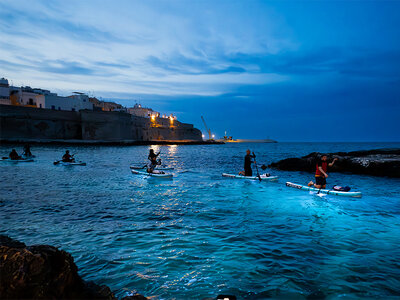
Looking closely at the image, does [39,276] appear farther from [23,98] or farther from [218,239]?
[23,98]

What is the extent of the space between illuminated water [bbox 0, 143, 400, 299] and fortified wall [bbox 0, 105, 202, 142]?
212 ft

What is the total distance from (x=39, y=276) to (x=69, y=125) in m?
83.5

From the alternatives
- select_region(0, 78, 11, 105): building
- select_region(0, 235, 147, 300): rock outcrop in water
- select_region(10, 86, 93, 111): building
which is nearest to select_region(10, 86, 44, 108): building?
select_region(10, 86, 93, 111): building

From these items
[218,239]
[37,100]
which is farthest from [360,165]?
[37,100]

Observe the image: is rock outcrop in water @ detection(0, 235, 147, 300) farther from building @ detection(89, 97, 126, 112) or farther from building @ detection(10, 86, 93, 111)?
building @ detection(89, 97, 126, 112)

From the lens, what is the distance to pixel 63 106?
Answer: 276 feet

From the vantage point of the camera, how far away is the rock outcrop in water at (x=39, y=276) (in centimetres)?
316

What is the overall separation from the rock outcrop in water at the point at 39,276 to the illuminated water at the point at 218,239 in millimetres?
1580

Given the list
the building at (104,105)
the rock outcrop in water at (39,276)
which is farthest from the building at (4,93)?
the rock outcrop in water at (39,276)

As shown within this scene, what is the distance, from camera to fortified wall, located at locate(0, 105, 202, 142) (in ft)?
218

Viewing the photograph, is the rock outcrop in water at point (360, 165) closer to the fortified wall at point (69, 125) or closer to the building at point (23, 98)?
the fortified wall at point (69, 125)

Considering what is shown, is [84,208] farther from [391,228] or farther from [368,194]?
[368,194]

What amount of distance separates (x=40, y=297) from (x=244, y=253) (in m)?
4.79

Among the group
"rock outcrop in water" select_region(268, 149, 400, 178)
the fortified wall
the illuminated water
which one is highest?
the fortified wall
